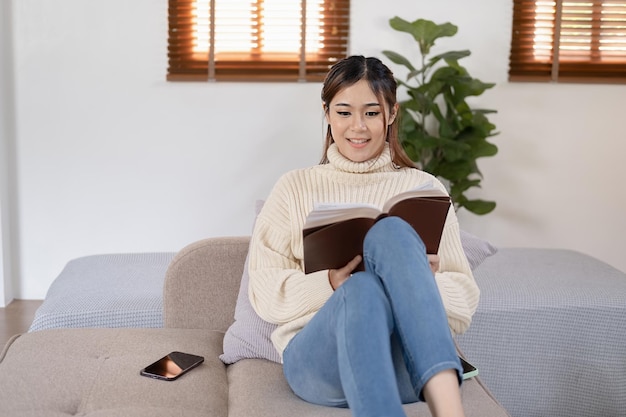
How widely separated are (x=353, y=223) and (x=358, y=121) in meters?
0.52

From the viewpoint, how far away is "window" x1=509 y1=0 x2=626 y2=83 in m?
4.24

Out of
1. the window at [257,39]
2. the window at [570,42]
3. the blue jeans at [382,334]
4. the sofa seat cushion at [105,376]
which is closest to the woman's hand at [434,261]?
the blue jeans at [382,334]

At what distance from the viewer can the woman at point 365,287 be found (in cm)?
159

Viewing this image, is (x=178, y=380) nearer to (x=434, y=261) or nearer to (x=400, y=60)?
(x=434, y=261)

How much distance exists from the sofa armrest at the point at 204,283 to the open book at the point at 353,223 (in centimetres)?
64

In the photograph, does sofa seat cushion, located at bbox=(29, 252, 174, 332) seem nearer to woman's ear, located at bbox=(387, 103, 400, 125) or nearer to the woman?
the woman

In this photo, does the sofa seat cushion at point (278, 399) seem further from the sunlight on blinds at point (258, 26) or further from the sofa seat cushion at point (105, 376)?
the sunlight on blinds at point (258, 26)

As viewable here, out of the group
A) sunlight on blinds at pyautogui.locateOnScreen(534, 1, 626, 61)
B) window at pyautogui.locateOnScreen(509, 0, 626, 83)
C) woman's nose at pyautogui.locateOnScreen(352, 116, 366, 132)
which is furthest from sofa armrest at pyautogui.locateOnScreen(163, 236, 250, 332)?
sunlight on blinds at pyautogui.locateOnScreen(534, 1, 626, 61)

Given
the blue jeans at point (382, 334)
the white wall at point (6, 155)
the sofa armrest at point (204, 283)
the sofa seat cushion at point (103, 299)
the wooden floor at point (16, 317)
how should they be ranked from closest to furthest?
1. the blue jeans at point (382, 334)
2. the sofa armrest at point (204, 283)
3. the sofa seat cushion at point (103, 299)
4. the wooden floor at point (16, 317)
5. the white wall at point (6, 155)

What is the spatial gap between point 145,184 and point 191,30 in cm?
81

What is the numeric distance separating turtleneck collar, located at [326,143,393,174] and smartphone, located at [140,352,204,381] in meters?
0.63

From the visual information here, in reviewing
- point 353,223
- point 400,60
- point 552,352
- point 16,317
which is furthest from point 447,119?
point 353,223

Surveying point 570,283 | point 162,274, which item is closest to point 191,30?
point 162,274

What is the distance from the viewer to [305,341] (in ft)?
6.00
